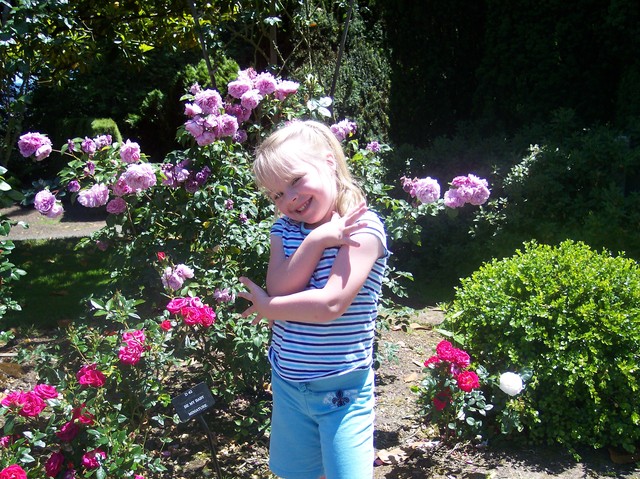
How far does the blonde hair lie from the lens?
189cm

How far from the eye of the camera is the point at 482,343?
340 cm

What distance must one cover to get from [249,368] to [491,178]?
3.49 metres

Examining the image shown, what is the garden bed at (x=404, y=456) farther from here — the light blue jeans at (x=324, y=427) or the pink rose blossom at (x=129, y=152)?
the pink rose blossom at (x=129, y=152)

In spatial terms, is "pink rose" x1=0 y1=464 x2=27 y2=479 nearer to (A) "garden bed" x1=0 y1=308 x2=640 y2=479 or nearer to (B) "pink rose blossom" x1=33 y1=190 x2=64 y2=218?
(A) "garden bed" x1=0 y1=308 x2=640 y2=479

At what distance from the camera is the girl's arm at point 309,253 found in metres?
1.80

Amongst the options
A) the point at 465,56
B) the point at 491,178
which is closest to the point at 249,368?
the point at 491,178

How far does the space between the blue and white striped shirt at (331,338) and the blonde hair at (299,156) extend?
0.43 ft

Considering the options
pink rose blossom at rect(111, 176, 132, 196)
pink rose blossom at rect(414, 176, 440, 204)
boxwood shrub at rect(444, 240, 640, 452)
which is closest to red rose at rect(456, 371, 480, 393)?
boxwood shrub at rect(444, 240, 640, 452)

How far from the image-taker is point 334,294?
177 cm

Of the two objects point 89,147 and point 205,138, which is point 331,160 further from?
point 89,147

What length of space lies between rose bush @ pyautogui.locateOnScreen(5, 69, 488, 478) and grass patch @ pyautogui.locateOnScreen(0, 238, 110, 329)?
1318 millimetres

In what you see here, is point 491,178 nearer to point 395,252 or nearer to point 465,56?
point 395,252

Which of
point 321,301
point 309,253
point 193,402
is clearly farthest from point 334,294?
point 193,402

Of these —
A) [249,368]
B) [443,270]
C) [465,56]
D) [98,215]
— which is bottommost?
[98,215]
